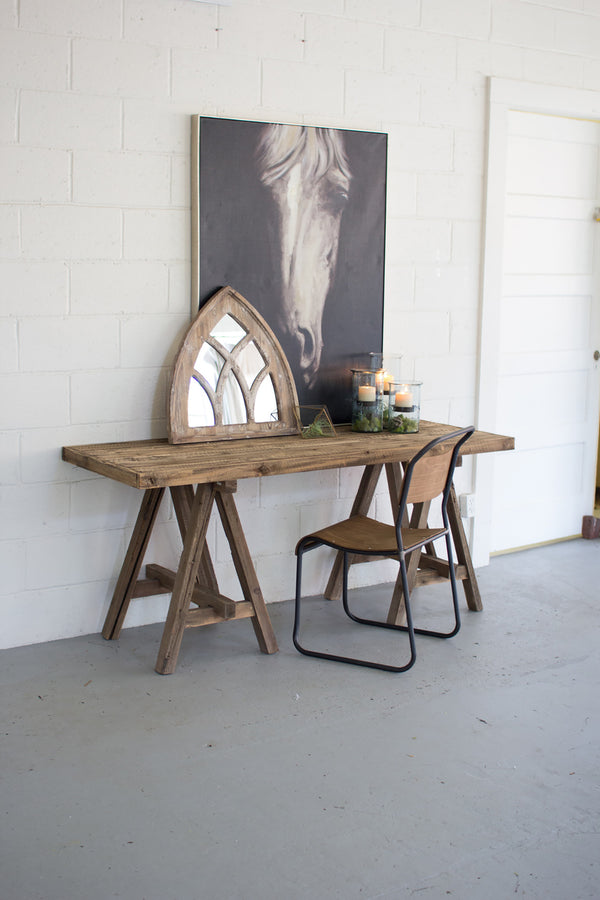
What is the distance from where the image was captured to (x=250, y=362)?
11.3 feet

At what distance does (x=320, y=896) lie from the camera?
196cm

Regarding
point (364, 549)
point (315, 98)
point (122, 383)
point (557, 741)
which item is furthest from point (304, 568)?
point (315, 98)

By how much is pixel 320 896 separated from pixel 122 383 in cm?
191

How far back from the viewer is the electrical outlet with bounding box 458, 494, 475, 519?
164 inches

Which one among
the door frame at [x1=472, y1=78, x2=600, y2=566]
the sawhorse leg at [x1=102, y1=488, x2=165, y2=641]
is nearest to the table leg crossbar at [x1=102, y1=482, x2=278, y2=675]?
the sawhorse leg at [x1=102, y1=488, x2=165, y2=641]

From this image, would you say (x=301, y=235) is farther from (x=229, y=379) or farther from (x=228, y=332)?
(x=229, y=379)

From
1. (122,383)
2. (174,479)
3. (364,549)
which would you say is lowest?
(364,549)

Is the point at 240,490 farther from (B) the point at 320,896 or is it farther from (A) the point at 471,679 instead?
(B) the point at 320,896

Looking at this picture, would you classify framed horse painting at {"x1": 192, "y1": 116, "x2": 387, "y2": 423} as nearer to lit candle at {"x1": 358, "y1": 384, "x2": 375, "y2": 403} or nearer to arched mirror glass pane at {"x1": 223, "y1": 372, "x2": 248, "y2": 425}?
lit candle at {"x1": 358, "y1": 384, "x2": 375, "y2": 403}

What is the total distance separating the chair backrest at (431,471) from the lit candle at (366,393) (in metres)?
0.40

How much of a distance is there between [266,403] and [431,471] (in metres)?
0.72

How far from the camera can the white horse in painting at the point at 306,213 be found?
3.47 meters

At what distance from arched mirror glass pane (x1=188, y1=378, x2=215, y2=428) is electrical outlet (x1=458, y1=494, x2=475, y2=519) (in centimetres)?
135

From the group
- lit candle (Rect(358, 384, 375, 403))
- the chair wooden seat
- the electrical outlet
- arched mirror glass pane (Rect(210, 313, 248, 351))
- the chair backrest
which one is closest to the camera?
the chair backrest
